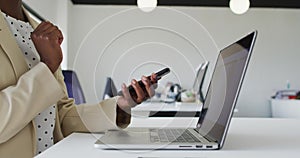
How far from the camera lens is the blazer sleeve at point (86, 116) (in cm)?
91

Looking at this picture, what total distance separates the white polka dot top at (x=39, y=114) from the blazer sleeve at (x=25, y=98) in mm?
122

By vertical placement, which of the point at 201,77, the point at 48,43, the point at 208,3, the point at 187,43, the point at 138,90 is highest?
the point at 208,3

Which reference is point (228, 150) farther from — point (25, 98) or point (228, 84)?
point (25, 98)

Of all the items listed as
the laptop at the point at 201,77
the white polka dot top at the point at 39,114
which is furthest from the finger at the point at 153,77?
the laptop at the point at 201,77

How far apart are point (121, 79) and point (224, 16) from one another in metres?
1.75

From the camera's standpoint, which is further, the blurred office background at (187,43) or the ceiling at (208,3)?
the blurred office background at (187,43)

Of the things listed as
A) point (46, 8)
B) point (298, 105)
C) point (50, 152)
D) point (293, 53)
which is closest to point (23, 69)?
point (50, 152)

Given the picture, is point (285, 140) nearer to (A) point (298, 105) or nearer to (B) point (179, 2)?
(A) point (298, 105)

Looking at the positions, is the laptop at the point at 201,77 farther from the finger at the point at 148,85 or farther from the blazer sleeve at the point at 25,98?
the blazer sleeve at the point at 25,98

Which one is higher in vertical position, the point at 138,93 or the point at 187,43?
the point at 138,93

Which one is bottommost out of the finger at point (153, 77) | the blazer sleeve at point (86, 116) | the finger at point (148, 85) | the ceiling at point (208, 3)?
the blazer sleeve at point (86, 116)

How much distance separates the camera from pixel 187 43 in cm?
510

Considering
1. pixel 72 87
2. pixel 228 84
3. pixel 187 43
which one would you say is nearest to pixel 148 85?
pixel 228 84

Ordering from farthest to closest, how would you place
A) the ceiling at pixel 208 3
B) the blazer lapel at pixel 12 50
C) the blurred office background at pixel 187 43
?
the blurred office background at pixel 187 43 → the ceiling at pixel 208 3 → the blazer lapel at pixel 12 50
